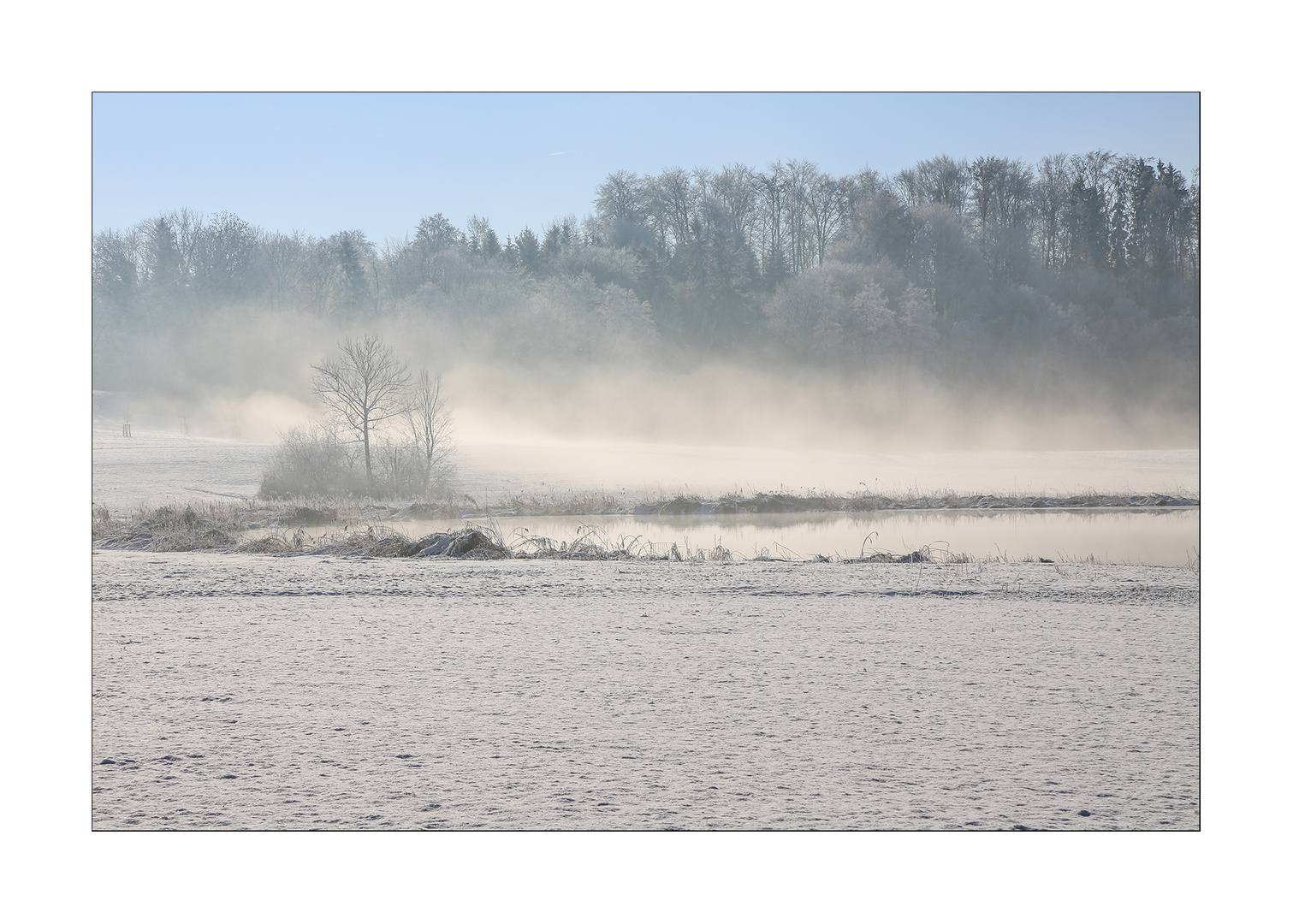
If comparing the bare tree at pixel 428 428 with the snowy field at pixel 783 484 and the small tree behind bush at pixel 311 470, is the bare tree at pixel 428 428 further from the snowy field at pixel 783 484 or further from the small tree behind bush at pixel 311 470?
the small tree behind bush at pixel 311 470

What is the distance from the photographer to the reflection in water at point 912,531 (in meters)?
15.9

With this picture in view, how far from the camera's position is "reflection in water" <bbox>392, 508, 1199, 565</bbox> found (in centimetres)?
1593

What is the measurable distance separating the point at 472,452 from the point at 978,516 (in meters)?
19.0

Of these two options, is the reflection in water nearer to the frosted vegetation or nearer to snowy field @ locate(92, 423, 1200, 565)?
snowy field @ locate(92, 423, 1200, 565)

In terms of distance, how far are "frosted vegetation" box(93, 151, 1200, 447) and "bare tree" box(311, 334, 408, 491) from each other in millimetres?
4965

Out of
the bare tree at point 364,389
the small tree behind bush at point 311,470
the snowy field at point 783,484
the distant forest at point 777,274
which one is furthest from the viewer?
the bare tree at point 364,389

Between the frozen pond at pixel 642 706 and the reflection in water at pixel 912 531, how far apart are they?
563 cm

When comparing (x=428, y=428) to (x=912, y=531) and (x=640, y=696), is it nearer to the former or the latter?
(x=912, y=531)

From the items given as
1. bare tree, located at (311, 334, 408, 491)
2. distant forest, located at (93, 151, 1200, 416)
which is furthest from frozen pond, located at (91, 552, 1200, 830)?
bare tree, located at (311, 334, 408, 491)

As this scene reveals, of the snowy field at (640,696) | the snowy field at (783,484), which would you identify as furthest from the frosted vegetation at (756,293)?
the snowy field at (640,696)

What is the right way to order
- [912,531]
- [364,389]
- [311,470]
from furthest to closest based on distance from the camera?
[364,389]
[311,470]
[912,531]

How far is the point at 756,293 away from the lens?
3341 centimetres

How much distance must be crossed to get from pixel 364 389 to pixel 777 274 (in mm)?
14494

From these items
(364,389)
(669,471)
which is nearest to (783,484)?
(669,471)
